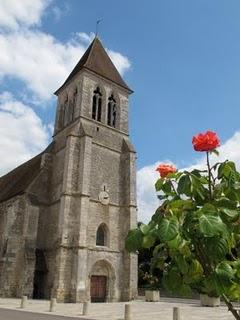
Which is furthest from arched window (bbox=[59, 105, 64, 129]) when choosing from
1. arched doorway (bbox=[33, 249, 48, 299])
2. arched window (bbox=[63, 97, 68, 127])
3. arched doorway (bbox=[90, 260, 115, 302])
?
arched doorway (bbox=[90, 260, 115, 302])

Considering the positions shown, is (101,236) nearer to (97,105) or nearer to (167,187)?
(97,105)

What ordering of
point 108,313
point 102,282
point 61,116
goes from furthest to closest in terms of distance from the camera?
point 61,116 < point 102,282 < point 108,313

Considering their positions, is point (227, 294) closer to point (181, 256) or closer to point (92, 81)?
point (181, 256)

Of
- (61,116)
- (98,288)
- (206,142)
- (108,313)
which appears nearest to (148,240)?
(206,142)

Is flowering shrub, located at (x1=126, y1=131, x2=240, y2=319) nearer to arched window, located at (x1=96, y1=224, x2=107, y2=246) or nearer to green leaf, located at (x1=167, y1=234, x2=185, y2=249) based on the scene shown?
green leaf, located at (x1=167, y1=234, x2=185, y2=249)

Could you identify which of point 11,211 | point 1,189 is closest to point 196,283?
point 11,211

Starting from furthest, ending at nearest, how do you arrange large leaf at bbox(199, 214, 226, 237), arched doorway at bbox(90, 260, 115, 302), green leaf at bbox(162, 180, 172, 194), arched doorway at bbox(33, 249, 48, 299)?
1. arched doorway at bbox(90, 260, 115, 302)
2. arched doorway at bbox(33, 249, 48, 299)
3. green leaf at bbox(162, 180, 172, 194)
4. large leaf at bbox(199, 214, 226, 237)

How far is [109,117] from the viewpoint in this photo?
33625 mm

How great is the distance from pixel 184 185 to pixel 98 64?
112 ft

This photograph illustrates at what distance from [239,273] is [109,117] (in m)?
31.9

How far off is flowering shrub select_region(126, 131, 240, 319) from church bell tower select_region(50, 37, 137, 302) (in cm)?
2360

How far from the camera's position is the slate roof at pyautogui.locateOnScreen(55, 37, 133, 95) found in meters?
33.8

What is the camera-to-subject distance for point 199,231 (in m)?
2.04

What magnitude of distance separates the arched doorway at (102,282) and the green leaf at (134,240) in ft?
85.3
